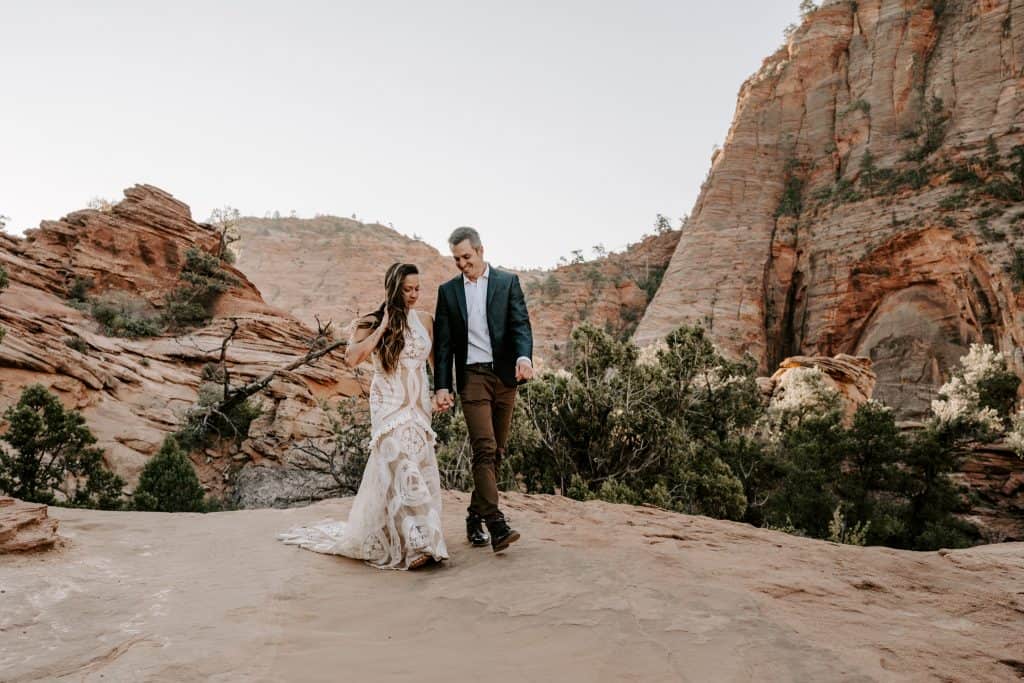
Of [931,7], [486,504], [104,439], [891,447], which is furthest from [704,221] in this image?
[486,504]

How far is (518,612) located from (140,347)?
15899 mm

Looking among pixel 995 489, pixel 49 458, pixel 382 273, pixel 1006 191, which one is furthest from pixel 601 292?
pixel 49 458

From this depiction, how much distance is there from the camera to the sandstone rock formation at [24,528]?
3230 millimetres

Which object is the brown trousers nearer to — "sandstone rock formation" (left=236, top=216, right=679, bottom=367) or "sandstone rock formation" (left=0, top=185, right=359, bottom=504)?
"sandstone rock formation" (left=0, top=185, right=359, bottom=504)

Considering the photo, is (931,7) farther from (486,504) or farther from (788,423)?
(486,504)

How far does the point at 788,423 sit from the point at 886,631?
19.4 meters

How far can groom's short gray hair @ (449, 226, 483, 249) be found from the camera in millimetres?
4047

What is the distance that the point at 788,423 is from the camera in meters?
20.2

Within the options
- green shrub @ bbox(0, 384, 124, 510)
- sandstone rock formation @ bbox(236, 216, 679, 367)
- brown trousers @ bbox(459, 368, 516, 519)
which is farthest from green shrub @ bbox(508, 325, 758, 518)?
sandstone rock formation @ bbox(236, 216, 679, 367)

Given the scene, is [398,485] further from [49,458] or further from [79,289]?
[79,289]

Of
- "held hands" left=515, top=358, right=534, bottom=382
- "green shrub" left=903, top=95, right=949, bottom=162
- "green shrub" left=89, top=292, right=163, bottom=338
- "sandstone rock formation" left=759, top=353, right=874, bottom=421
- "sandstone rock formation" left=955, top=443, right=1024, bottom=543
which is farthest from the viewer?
"green shrub" left=903, top=95, right=949, bottom=162

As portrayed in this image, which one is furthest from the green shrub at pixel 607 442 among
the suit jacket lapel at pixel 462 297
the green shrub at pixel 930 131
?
the green shrub at pixel 930 131

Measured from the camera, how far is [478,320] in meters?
4.10

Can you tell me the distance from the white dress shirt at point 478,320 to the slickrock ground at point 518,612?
127 cm
